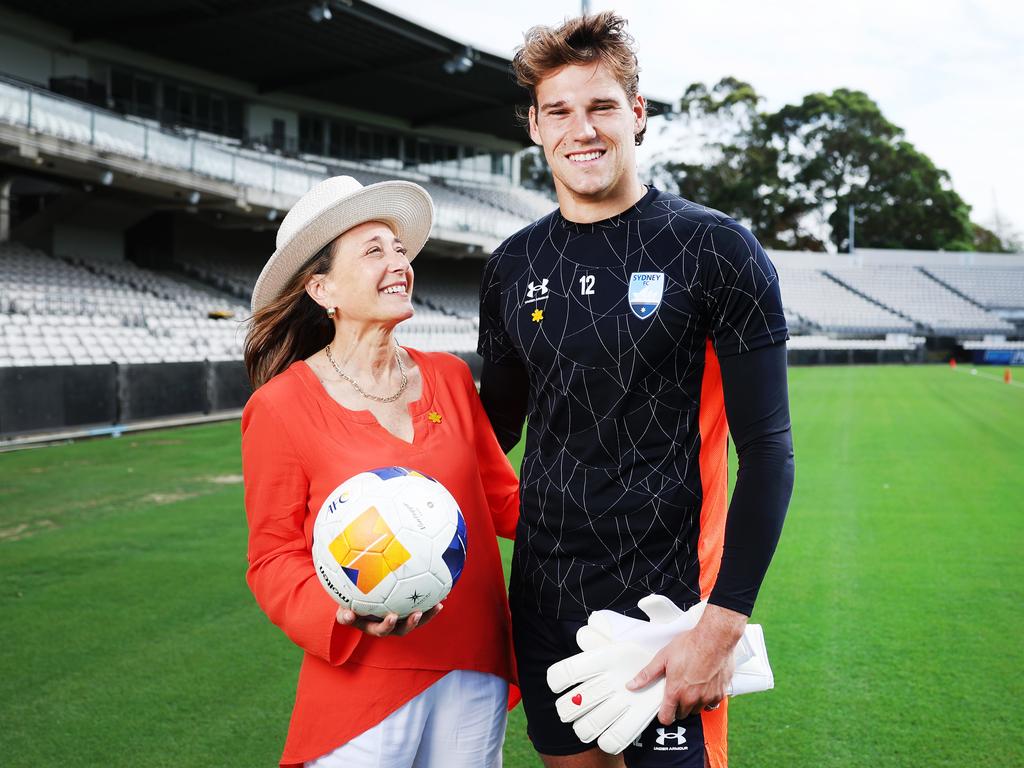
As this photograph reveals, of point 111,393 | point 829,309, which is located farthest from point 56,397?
point 829,309

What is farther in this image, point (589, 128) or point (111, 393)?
point (111, 393)

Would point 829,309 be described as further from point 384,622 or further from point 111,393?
point 384,622

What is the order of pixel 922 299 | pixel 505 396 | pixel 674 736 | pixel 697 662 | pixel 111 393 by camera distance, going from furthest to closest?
pixel 922 299
pixel 111 393
pixel 505 396
pixel 674 736
pixel 697 662

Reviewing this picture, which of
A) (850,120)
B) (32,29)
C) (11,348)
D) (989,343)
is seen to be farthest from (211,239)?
(850,120)

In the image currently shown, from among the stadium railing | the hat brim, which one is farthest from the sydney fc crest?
the stadium railing

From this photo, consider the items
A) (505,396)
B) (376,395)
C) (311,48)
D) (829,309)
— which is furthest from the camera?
(829,309)

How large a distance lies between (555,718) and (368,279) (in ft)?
4.28

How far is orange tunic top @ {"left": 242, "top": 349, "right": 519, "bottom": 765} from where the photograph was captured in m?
2.29

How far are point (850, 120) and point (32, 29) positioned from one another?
60891 millimetres

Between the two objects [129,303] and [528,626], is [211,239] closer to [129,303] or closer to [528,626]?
[129,303]

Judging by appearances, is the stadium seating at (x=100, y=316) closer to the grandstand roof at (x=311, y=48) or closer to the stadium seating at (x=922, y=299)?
Result: the grandstand roof at (x=311, y=48)

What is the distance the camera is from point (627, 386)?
7.55 feet

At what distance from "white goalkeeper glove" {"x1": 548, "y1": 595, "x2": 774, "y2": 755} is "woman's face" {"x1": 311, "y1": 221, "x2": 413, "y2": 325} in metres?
1.02

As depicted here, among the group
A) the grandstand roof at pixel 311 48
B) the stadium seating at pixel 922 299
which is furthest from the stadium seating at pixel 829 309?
the grandstand roof at pixel 311 48
